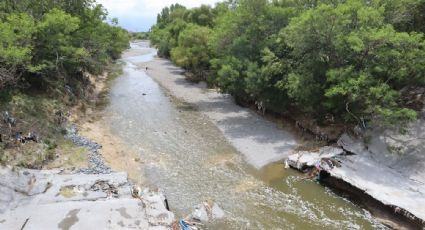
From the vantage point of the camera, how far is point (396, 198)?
635 inches

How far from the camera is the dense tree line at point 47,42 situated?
21.1 metres

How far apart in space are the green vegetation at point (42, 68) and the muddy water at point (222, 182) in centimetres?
485

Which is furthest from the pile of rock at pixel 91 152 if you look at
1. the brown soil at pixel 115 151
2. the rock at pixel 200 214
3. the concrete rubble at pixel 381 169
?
the concrete rubble at pixel 381 169

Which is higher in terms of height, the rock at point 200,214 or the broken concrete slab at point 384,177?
the broken concrete slab at point 384,177

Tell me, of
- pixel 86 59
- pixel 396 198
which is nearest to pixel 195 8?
pixel 86 59

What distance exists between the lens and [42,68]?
1035 inches

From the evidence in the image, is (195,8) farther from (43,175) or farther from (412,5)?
(43,175)

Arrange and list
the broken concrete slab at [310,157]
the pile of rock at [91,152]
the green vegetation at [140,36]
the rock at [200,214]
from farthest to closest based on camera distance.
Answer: the green vegetation at [140,36] < the broken concrete slab at [310,157] < the pile of rock at [91,152] < the rock at [200,214]

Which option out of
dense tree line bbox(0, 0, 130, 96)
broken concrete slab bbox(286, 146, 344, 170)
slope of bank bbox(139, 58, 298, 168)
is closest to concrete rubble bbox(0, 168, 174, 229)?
dense tree line bbox(0, 0, 130, 96)

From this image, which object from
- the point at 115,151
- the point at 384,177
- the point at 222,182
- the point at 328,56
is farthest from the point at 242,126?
the point at 384,177

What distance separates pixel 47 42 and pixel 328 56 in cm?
2051

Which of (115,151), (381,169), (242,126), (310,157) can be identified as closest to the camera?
(381,169)

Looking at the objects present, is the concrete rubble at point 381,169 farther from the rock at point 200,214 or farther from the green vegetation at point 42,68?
the green vegetation at point 42,68

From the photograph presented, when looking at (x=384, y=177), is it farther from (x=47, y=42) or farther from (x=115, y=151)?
(x=47, y=42)
